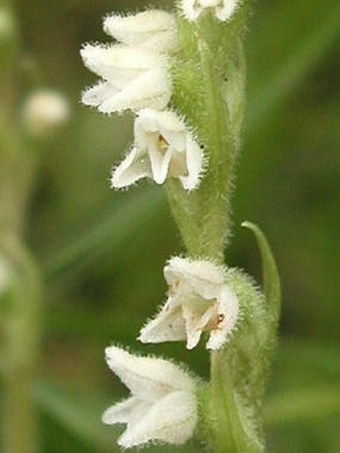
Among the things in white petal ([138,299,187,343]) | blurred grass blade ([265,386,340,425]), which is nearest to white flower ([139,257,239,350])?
white petal ([138,299,187,343])

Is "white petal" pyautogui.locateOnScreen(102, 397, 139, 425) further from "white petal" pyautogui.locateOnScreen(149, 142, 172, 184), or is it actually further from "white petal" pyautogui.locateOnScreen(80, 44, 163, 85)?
"white petal" pyautogui.locateOnScreen(80, 44, 163, 85)

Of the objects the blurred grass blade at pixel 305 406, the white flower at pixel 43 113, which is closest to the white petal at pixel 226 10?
the blurred grass blade at pixel 305 406

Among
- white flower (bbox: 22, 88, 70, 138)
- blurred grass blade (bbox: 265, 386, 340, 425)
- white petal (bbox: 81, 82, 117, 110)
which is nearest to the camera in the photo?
white petal (bbox: 81, 82, 117, 110)

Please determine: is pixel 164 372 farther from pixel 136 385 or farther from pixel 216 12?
pixel 216 12

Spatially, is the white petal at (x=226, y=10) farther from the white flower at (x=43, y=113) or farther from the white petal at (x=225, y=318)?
the white flower at (x=43, y=113)

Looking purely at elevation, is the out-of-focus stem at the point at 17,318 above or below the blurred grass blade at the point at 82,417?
above

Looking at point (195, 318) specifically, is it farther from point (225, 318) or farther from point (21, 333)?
point (21, 333)

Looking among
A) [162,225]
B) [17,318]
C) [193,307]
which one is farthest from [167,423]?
[162,225]

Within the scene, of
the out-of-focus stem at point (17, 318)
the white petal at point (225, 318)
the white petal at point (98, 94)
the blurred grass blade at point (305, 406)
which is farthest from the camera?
the out-of-focus stem at point (17, 318)
